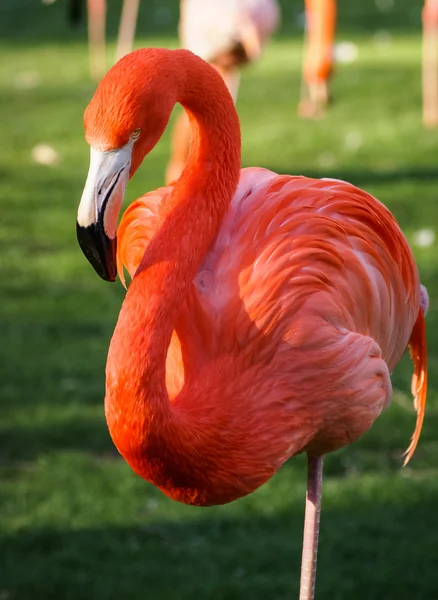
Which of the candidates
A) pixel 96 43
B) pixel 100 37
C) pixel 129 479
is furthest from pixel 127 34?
pixel 129 479

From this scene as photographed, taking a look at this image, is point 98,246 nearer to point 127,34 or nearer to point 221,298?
point 221,298

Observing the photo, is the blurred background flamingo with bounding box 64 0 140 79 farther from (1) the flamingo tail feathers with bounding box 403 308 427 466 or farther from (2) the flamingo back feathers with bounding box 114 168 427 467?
(2) the flamingo back feathers with bounding box 114 168 427 467

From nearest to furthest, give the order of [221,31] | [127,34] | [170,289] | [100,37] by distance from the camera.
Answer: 1. [170,289]
2. [221,31]
3. [127,34]
4. [100,37]

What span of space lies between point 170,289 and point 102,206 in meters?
0.31

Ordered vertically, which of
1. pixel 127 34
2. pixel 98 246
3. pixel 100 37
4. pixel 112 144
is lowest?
pixel 100 37

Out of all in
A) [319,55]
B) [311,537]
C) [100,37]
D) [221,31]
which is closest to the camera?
[311,537]

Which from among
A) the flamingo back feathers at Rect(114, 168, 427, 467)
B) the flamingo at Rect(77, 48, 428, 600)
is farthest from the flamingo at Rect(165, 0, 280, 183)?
the flamingo at Rect(77, 48, 428, 600)

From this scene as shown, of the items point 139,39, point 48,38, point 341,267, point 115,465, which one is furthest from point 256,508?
point 48,38

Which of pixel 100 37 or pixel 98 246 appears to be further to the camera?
pixel 100 37

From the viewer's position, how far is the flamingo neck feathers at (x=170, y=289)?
7.26 feet

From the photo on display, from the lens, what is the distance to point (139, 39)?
40.8 ft

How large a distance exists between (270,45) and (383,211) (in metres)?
10.2

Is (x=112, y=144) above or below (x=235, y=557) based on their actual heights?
above

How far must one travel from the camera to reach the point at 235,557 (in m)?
3.60
